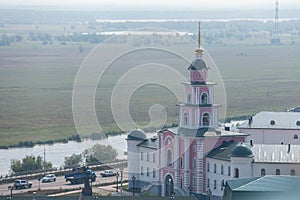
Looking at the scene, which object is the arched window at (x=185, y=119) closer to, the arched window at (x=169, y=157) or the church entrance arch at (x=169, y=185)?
the arched window at (x=169, y=157)

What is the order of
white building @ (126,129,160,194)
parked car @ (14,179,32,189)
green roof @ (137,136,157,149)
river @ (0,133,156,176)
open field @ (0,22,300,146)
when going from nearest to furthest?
parked car @ (14,179,32,189) < white building @ (126,129,160,194) < green roof @ (137,136,157,149) < river @ (0,133,156,176) < open field @ (0,22,300,146)

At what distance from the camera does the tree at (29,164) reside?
30.9m

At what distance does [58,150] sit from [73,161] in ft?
12.3

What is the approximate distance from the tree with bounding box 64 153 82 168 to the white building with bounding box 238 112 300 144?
13.9 ft

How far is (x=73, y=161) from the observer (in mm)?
32188

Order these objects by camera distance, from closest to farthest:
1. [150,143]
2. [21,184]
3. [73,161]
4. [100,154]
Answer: [21,184] < [150,143] < [73,161] < [100,154]

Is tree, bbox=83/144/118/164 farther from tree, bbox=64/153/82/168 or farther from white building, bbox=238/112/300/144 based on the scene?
white building, bbox=238/112/300/144

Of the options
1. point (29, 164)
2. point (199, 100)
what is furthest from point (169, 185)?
point (29, 164)

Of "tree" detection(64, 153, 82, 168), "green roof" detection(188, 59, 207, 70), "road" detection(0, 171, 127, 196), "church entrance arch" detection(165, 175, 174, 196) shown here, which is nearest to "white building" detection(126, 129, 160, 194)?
"church entrance arch" detection(165, 175, 174, 196)

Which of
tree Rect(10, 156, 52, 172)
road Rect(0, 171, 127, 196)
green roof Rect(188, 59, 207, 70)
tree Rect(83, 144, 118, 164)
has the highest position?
green roof Rect(188, 59, 207, 70)

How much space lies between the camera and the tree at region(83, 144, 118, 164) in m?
32.6

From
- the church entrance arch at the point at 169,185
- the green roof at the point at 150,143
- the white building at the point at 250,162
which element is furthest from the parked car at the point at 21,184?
the white building at the point at 250,162

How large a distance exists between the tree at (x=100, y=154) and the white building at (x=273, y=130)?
12.0 ft

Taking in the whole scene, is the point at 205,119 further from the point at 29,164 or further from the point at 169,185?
the point at 29,164
